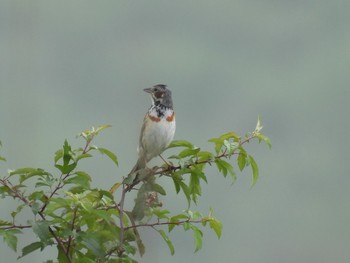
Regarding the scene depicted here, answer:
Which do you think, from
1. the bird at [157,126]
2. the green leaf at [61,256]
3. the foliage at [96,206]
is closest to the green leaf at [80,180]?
the foliage at [96,206]

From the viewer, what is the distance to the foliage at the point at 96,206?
5.48 feet

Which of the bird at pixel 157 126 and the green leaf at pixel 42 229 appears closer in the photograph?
the green leaf at pixel 42 229

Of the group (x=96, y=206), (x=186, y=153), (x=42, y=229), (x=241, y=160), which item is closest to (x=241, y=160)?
(x=241, y=160)

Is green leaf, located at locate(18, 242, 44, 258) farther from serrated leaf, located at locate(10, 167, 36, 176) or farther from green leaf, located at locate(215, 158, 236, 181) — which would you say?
green leaf, located at locate(215, 158, 236, 181)

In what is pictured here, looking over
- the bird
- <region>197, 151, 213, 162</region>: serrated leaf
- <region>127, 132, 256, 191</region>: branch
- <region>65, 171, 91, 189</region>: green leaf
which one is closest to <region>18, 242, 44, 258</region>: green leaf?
<region>65, 171, 91, 189</region>: green leaf

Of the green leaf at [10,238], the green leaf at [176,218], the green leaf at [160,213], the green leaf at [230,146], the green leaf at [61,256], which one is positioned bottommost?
the green leaf at [61,256]

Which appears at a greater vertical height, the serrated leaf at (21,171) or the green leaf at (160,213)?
the serrated leaf at (21,171)

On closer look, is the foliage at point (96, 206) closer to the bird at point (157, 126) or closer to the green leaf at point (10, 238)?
the green leaf at point (10, 238)

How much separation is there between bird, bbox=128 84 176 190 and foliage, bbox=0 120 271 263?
62cm

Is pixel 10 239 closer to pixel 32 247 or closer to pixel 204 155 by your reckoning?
pixel 32 247

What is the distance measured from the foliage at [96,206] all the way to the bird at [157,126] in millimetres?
618

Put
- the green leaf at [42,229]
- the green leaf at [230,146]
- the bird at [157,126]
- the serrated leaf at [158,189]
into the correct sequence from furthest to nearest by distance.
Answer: the bird at [157,126], the serrated leaf at [158,189], the green leaf at [230,146], the green leaf at [42,229]

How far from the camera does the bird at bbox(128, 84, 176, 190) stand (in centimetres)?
250

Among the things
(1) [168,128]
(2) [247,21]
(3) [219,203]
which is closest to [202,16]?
(2) [247,21]
